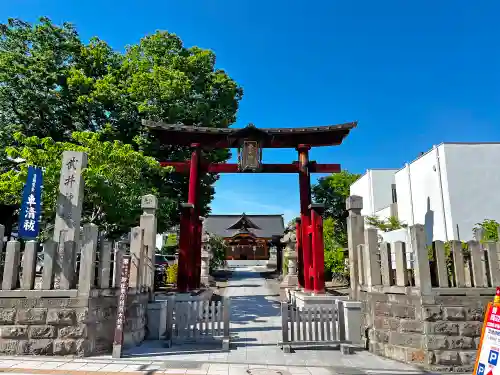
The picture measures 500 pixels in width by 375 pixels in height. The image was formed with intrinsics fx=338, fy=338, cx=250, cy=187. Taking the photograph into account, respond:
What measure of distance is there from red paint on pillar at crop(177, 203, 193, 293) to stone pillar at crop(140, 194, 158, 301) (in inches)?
86.0

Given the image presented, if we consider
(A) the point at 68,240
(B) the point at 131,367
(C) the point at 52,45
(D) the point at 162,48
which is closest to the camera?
(B) the point at 131,367

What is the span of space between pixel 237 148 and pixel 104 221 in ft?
19.6

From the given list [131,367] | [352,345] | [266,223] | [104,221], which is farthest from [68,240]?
[266,223]

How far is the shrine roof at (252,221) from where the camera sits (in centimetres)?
5306

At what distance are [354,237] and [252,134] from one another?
610 centimetres

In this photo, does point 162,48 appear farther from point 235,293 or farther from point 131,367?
point 131,367

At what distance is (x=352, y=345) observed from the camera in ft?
28.2

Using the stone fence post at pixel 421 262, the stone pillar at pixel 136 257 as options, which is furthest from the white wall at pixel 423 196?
the stone pillar at pixel 136 257

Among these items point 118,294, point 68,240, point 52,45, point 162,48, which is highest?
point 162,48

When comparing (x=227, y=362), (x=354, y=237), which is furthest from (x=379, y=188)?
(x=227, y=362)

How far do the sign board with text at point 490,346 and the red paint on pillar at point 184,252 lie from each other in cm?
966

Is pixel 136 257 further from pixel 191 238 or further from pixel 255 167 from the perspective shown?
pixel 255 167

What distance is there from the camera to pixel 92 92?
1521 cm

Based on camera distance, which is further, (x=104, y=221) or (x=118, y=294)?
(x=104, y=221)
